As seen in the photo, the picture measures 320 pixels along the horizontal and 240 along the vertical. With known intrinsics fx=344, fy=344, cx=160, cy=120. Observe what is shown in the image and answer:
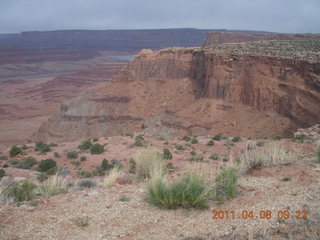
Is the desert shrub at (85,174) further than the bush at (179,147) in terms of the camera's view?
No

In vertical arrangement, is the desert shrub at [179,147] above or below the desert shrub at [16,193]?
below

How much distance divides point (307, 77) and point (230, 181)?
1984 centimetres

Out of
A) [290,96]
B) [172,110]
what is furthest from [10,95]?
[290,96]

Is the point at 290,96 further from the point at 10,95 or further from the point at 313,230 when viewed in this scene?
the point at 10,95

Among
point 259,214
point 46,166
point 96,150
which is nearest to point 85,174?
point 46,166

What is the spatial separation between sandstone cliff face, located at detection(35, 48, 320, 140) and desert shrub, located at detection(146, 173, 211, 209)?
18.8m

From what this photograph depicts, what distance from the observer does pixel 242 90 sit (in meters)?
28.2

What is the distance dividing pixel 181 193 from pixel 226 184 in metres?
0.96

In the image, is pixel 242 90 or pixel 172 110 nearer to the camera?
pixel 242 90

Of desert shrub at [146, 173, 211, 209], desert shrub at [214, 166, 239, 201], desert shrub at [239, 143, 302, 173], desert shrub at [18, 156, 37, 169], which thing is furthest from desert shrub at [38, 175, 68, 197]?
desert shrub at [18, 156, 37, 169]

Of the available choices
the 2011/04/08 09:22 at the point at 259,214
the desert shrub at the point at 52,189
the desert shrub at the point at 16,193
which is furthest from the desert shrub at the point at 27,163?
the 2011/04/08 09:22 at the point at 259,214

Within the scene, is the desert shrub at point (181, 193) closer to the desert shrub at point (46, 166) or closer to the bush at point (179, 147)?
the desert shrub at point (46, 166)

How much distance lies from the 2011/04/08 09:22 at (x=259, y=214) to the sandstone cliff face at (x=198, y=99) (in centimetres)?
1896

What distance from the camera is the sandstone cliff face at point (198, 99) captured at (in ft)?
79.8
